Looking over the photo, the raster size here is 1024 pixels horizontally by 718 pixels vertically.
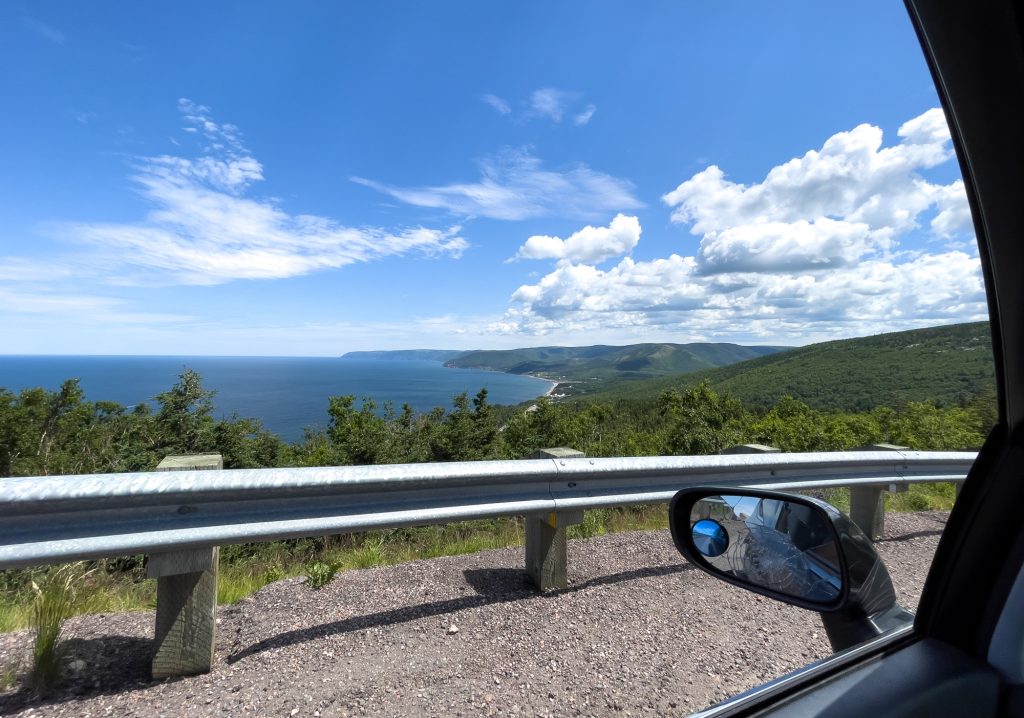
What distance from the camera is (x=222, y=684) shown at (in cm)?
226

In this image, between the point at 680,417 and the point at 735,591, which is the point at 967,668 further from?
the point at 680,417

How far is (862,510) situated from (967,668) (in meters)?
4.17

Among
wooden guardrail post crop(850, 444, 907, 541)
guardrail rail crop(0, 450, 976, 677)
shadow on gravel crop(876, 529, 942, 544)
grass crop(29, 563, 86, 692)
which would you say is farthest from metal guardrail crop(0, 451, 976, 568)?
shadow on gravel crop(876, 529, 942, 544)

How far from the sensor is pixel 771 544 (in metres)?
1.50

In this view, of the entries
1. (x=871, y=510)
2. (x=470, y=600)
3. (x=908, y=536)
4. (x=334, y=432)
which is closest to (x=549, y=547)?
(x=470, y=600)

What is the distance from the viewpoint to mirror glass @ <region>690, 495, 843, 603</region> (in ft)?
4.37

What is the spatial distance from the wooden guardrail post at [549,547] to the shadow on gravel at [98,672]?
203 centimetres

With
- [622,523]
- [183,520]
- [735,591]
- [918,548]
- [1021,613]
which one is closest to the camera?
[1021,613]

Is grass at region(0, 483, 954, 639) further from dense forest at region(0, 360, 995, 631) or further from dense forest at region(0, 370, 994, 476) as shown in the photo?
dense forest at region(0, 370, 994, 476)

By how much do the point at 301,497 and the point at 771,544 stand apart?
6.47 ft

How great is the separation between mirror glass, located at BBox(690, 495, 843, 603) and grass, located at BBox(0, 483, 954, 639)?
244 cm

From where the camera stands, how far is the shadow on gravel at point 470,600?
2.62m

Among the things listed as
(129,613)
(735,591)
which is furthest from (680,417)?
(129,613)

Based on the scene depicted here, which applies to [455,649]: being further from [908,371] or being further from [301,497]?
[908,371]
